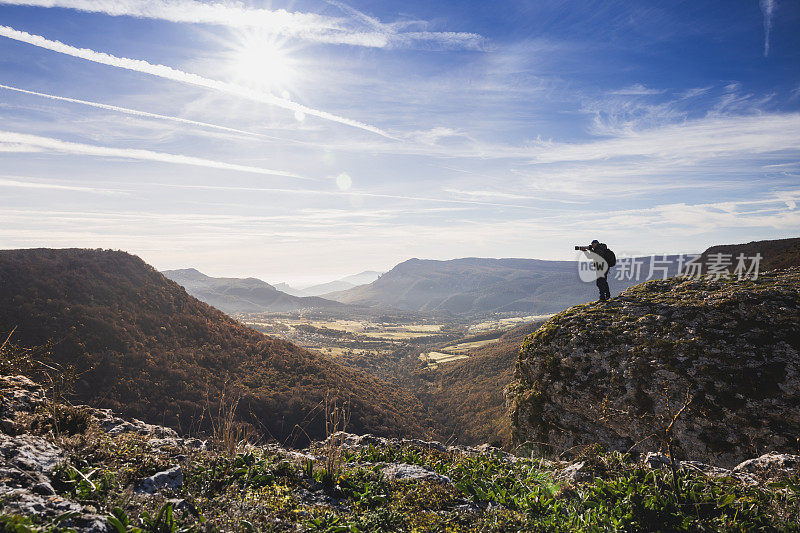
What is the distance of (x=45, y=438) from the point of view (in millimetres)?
5402

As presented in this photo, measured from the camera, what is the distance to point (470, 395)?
5012cm

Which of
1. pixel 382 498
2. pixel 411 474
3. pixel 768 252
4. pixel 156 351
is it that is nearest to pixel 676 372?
pixel 411 474

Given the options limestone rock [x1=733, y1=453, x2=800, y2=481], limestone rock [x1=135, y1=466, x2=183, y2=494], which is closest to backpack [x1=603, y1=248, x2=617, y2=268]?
limestone rock [x1=733, y1=453, x2=800, y2=481]

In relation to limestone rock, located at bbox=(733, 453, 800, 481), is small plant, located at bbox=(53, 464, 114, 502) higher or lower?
higher

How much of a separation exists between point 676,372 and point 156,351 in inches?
1344

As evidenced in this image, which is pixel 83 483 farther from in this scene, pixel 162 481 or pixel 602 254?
pixel 602 254

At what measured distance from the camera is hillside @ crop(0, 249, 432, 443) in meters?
22.9

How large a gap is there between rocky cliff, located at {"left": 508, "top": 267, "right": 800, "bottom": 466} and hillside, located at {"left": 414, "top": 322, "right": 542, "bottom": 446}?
15.0 metres

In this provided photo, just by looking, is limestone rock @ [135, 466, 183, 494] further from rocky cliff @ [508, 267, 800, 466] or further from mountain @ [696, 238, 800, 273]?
mountain @ [696, 238, 800, 273]

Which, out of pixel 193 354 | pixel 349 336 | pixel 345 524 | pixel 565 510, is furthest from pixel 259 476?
pixel 349 336

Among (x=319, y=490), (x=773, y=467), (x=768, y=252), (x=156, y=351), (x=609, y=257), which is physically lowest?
(x=156, y=351)

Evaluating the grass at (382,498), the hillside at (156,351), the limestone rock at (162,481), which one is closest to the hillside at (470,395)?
the hillside at (156,351)

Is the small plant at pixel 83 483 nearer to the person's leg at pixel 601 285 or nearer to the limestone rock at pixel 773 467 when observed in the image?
the limestone rock at pixel 773 467

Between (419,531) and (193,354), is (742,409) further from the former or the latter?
(193,354)
